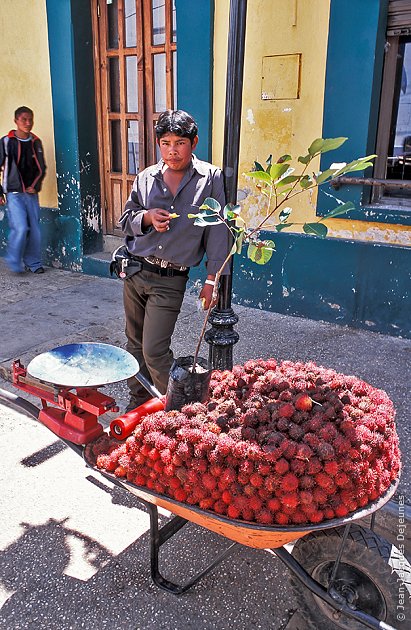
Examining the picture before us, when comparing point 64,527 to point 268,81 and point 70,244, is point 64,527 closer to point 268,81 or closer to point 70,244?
point 268,81

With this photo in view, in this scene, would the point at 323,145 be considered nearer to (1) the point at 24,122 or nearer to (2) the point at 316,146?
(2) the point at 316,146

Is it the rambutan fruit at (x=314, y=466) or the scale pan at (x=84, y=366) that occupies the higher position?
the scale pan at (x=84, y=366)

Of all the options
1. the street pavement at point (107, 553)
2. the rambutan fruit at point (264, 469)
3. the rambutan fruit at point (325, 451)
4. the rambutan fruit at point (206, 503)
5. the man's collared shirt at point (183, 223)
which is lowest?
the street pavement at point (107, 553)

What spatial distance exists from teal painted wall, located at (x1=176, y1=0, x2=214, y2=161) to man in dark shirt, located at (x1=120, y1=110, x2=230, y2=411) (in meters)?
2.71

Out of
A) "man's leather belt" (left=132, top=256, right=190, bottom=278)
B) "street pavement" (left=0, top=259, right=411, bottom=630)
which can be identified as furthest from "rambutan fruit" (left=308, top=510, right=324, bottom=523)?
"man's leather belt" (left=132, top=256, right=190, bottom=278)

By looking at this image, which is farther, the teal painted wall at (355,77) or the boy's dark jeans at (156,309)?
the teal painted wall at (355,77)

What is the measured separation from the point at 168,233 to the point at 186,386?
3.57ft

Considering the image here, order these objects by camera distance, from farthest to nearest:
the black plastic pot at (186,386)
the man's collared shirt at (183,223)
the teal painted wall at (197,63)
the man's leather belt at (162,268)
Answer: the teal painted wall at (197,63) → the man's leather belt at (162,268) → the man's collared shirt at (183,223) → the black plastic pot at (186,386)

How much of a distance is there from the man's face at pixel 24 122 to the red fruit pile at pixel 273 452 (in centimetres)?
553

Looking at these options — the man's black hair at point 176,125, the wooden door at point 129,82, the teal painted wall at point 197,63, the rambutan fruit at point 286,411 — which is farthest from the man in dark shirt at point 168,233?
the wooden door at point 129,82

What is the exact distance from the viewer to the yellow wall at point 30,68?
688cm

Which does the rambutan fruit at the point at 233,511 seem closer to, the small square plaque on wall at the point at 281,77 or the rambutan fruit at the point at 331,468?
the rambutan fruit at the point at 331,468

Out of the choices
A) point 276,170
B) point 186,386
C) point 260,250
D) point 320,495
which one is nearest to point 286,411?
point 320,495

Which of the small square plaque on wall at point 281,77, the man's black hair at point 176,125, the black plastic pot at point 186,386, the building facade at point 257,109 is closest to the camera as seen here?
the black plastic pot at point 186,386
